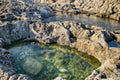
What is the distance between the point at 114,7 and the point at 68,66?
38.8 meters

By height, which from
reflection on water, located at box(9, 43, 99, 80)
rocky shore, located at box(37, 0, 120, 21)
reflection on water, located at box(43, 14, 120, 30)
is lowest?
reflection on water, located at box(43, 14, 120, 30)

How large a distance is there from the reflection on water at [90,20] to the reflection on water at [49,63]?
2074 cm

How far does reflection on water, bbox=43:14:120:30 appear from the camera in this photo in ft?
183

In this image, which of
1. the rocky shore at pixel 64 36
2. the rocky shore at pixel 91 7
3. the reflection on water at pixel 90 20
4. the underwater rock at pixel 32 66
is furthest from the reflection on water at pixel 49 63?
the rocky shore at pixel 91 7

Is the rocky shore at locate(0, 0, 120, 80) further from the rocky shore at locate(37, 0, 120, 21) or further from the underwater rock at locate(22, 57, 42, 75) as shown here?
the rocky shore at locate(37, 0, 120, 21)

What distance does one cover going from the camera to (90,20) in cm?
6138

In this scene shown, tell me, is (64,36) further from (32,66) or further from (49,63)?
(32,66)

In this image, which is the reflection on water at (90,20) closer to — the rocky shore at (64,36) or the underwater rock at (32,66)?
→ the rocky shore at (64,36)

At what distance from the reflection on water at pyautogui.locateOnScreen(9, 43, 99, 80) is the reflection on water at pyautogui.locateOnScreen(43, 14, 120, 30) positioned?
2074 cm

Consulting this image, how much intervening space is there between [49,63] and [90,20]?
31.1 m

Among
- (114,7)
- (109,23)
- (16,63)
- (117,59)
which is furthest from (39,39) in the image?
(114,7)

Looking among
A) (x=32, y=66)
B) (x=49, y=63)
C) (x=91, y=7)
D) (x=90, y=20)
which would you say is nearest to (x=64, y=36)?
(x=49, y=63)

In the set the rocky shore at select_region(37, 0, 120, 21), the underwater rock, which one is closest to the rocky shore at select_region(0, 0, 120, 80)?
the underwater rock

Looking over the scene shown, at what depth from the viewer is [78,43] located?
39406 mm
